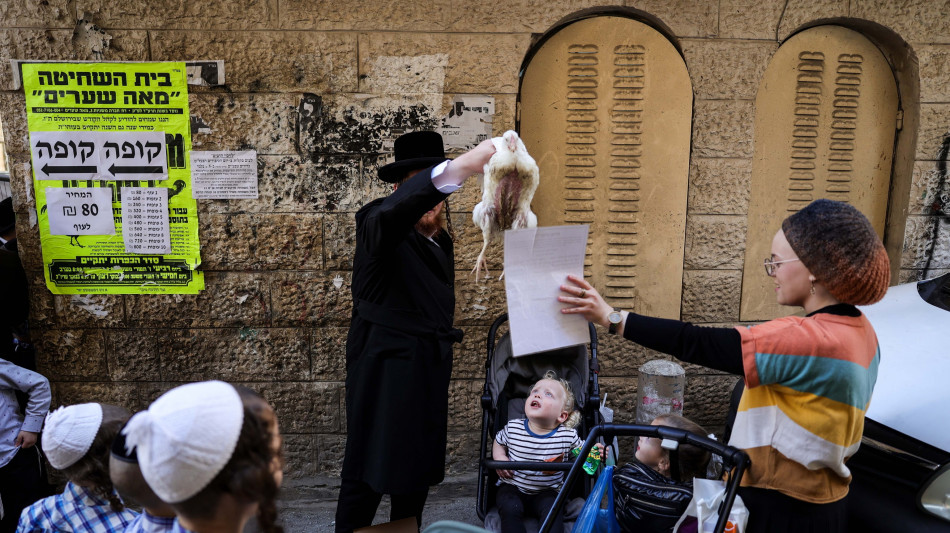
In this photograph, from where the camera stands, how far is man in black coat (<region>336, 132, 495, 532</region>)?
2639 mm

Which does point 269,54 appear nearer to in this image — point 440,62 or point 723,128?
point 440,62

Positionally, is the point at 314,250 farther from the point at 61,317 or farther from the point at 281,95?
the point at 61,317

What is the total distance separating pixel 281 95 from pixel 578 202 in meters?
2.01

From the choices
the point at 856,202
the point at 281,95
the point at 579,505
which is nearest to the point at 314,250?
the point at 281,95

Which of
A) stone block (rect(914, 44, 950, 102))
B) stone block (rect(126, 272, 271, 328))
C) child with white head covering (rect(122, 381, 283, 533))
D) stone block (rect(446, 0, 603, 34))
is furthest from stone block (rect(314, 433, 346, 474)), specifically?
stone block (rect(914, 44, 950, 102))

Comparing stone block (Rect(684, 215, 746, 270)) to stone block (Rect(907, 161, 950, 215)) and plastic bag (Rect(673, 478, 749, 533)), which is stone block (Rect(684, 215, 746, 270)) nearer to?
stone block (Rect(907, 161, 950, 215))

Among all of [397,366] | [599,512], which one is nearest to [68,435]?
[397,366]

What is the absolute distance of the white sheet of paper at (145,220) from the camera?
3926mm

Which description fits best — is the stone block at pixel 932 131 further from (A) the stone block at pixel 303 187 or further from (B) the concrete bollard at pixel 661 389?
(A) the stone block at pixel 303 187

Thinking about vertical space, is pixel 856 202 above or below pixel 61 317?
above

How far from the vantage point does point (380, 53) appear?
3.88m

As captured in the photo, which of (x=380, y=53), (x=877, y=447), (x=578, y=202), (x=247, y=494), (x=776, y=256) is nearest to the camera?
(x=247, y=494)

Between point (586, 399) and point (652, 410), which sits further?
point (652, 410)

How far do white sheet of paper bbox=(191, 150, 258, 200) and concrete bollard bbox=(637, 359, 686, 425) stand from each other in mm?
2780
